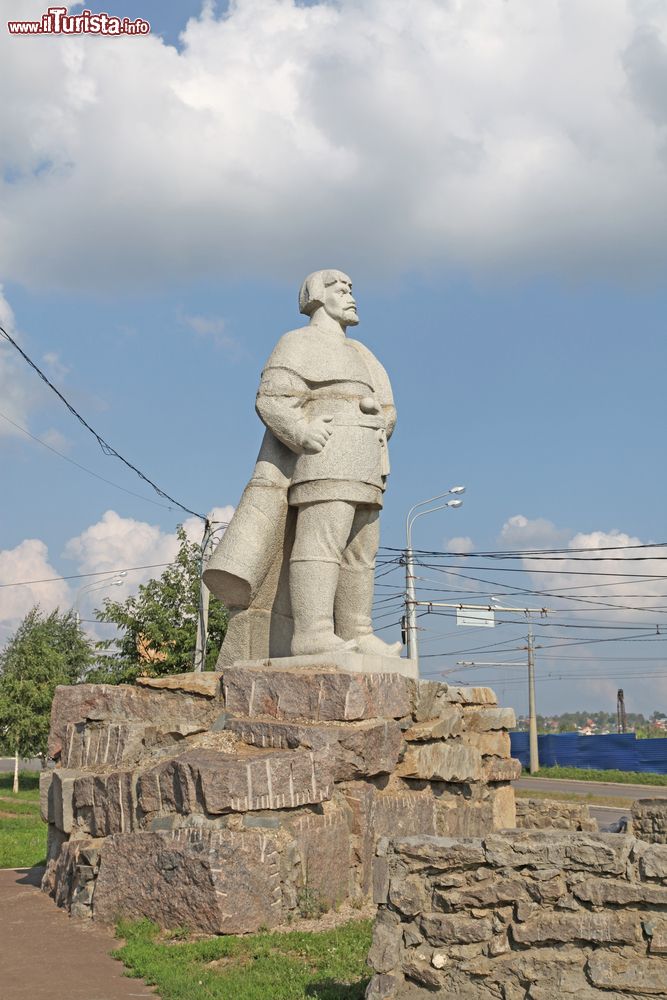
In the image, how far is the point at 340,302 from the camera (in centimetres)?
852

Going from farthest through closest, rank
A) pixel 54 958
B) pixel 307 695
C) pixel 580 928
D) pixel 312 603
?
1. pixel 312 603
2. pixel 307 695
3. pixel 54 958
4. pixel 580 928

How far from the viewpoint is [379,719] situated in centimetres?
728

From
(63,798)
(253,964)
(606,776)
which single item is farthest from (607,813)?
(253,964)

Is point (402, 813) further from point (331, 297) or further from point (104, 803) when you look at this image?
point (331, 297)

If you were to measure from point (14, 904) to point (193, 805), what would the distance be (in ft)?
6.23

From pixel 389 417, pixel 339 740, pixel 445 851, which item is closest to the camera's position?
pixel 445 851

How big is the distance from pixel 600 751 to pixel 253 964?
30561 mm

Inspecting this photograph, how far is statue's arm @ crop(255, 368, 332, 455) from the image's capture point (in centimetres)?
784

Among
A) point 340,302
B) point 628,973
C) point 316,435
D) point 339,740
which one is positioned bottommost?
point 628,973

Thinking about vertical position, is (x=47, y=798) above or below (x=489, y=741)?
below

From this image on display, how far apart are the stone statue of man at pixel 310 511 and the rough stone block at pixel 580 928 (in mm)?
3455

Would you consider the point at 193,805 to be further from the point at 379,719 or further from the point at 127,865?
the point at 379,719

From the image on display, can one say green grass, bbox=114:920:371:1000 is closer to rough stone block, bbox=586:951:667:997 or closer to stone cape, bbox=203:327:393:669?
rough stone block, bbox=586:951:667:997

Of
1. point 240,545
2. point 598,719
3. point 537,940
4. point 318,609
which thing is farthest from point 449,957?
point 598,719
